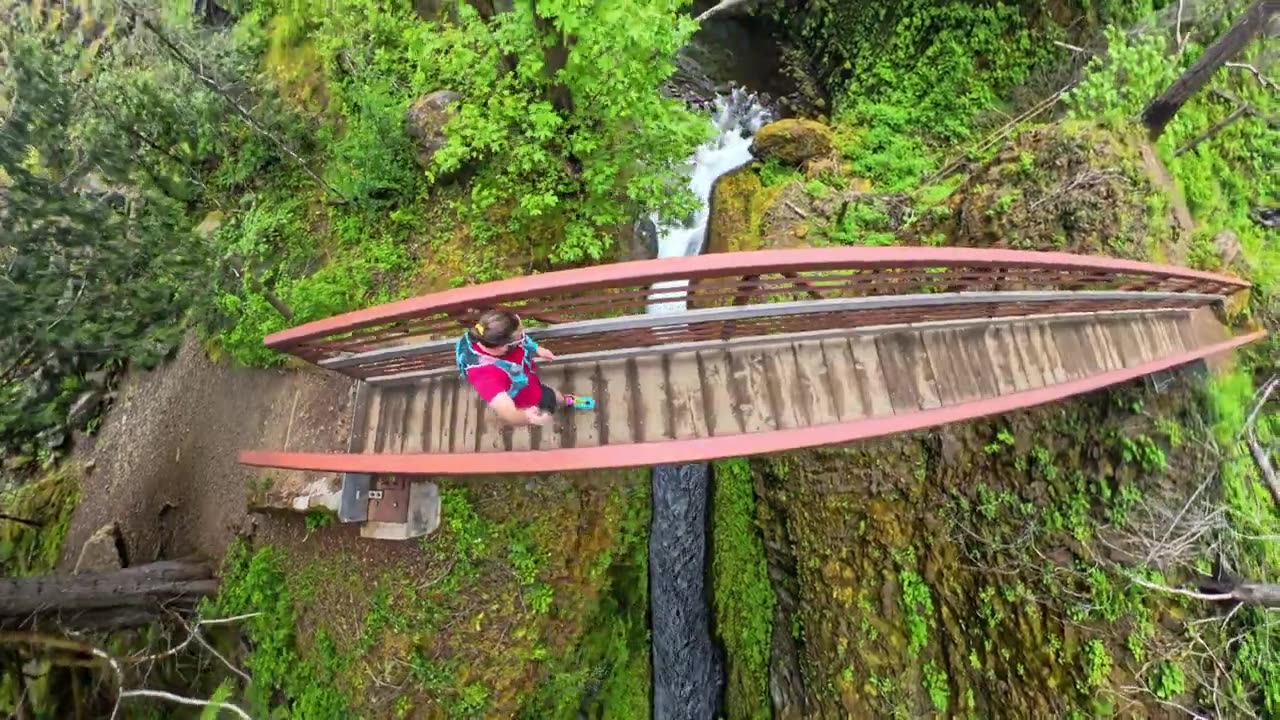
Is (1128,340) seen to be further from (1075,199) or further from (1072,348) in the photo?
(1075,199)

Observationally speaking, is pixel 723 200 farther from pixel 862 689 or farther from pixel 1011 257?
pixel 862 689

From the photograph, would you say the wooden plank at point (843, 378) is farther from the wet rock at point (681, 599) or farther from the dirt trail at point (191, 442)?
the dirt trail at point (191, 442)

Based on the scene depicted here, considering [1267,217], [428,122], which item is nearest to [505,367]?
[428,122]

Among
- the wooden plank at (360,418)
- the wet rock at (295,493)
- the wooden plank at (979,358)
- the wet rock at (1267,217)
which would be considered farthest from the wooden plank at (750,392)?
the wet rock at (1267,217)

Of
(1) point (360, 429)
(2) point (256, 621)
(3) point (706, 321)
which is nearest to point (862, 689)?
(3) point (706, 321)

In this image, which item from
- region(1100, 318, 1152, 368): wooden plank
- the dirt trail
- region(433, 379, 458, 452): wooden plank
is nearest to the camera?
region(433, 379, 458, 452): wooden plank

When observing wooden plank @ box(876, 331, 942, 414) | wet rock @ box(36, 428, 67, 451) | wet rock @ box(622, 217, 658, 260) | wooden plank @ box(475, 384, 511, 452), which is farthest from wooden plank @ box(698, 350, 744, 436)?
wet rock @ box(36, 428, 67, 451)

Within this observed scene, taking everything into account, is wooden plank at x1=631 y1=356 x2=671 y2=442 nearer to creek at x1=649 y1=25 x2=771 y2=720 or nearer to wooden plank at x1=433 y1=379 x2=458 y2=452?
wooden plank at x1=433 y1=379 x2=458 y2=452
